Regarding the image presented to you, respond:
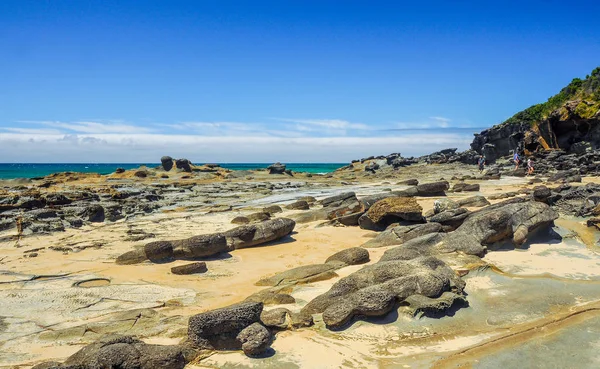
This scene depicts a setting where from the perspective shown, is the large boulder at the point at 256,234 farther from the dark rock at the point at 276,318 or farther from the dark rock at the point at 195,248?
the dark rock at the point at 276,318

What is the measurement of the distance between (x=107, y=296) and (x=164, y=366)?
4036mm

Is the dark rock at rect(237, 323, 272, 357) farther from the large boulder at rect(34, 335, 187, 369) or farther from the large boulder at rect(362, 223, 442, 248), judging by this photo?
the large boulder at rect(362, 223, 442, 248)

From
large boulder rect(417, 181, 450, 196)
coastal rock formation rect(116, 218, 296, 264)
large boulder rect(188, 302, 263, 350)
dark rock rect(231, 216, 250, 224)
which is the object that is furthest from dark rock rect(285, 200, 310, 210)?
large boulder rect(188, 302, 263, 350)

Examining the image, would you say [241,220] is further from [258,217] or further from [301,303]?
[301,303]

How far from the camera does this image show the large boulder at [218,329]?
6523mm

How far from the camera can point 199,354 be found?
6.36 meters

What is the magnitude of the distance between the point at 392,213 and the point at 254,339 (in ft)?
29.4

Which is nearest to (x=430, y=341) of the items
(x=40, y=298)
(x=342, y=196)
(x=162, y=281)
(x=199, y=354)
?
(x=199, y=354)

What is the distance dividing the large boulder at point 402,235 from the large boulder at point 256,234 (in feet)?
9.58

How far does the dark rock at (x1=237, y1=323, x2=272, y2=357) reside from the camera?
628 cm

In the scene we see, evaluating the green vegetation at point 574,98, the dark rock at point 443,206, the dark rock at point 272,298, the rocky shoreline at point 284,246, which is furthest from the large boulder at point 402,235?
the green vegetation at point 574,98

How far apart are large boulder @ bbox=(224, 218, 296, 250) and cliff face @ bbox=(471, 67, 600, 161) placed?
30.9 m

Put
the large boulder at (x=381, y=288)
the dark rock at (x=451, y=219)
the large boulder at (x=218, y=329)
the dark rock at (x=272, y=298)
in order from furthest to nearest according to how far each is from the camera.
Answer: the dark rock at (x=451, y=219) < the dark rock at (x=272, y=298) < the large boulder at (x=381, y=288) < the large boulder at (x=218, y=329)

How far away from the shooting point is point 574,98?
40.6 meters
